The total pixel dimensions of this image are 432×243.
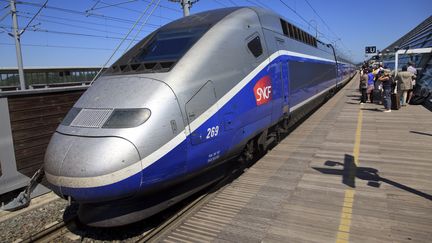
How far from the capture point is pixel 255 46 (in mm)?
6070

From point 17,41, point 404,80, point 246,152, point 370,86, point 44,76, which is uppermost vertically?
point 17,41

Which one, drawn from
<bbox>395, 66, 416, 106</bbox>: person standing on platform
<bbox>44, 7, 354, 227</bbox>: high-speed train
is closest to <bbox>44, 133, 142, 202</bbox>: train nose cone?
<bbox>44, 7, 354, 227</bbox>: high-speed train

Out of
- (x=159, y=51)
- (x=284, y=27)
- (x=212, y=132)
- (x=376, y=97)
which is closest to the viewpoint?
(x=212, y=132)

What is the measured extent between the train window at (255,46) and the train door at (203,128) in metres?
1.48

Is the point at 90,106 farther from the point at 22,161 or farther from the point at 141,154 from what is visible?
the point at 22,161

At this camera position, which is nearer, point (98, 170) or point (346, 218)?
point (98, 170)

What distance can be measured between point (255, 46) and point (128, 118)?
116 inches

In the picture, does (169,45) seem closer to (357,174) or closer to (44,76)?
(357,174)

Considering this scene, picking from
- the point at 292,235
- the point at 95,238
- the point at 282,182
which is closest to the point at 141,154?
the point at 95,238

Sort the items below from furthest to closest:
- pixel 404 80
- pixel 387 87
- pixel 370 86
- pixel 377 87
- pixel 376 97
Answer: pixel 376 97 → pixel 377 87 → pixel 370 86 → pixel 404 80 → pixel 387 87

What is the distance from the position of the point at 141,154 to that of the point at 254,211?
5.93 ft

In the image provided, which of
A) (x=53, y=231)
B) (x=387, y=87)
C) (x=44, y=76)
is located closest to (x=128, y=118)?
(x=53, y=231)

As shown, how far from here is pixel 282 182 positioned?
579 centimetres

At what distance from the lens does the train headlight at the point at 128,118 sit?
396cm
